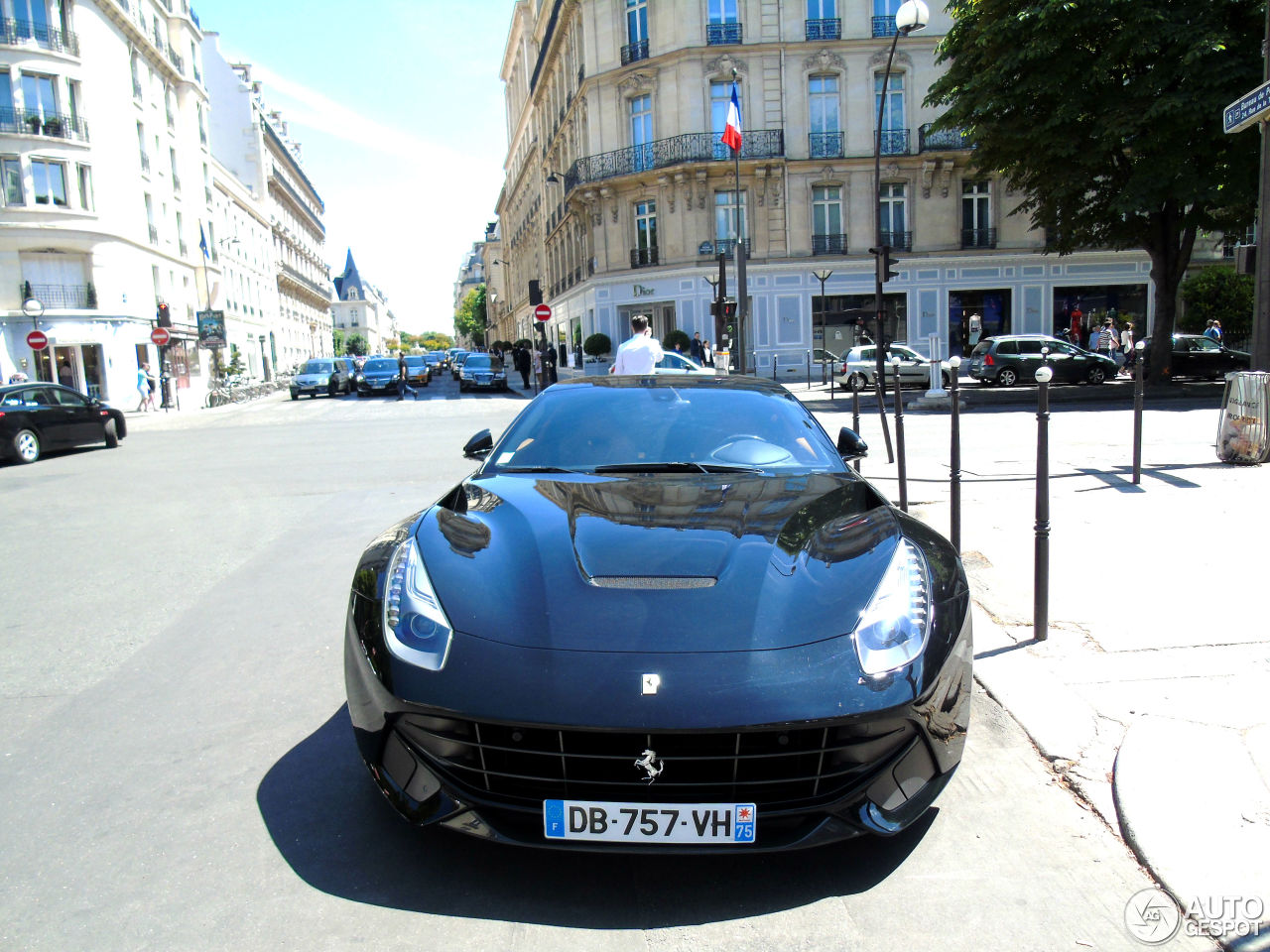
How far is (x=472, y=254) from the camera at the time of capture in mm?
178375

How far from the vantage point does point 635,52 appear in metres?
35.5

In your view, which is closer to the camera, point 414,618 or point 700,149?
point 414,618

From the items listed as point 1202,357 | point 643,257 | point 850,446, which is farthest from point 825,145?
point 850,446

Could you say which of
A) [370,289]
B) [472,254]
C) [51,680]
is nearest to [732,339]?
[51,680]

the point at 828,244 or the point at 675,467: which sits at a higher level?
the point at 828,244

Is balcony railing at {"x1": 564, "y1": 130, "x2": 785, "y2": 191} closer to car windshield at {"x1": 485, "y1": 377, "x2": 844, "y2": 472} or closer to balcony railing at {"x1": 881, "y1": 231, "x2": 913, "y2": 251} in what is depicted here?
balcony railing at {"x1": 881, "y1": 231, "x2": 913, "y2": 251}

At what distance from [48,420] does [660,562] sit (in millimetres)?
A: 17175

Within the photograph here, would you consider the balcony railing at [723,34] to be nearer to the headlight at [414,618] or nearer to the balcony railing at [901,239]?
the balcony railing at [901,239]

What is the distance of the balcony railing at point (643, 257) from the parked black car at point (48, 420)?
74.3 feet

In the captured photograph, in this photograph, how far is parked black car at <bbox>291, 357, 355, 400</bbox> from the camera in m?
39.9

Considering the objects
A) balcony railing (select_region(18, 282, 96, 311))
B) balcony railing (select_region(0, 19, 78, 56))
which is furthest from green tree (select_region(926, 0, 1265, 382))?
balcony railing (select_region(0, 19, 78, 56))

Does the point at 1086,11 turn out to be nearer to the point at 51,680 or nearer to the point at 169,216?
the point at 51,680

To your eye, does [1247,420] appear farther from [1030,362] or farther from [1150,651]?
[1030,362]

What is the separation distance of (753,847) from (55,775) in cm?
255
